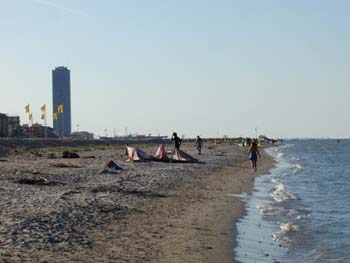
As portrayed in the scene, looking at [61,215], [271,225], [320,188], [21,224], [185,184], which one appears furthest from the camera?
[320,188]

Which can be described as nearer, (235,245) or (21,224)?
(21,224)

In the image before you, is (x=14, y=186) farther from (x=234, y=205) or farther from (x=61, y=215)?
(x=234, y=205)

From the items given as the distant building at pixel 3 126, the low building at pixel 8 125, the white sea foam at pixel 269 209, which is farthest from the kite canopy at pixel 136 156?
the distant building at pixel 3 126

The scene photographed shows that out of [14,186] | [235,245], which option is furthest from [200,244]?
[14,186]

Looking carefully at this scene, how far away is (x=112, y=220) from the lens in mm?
13492

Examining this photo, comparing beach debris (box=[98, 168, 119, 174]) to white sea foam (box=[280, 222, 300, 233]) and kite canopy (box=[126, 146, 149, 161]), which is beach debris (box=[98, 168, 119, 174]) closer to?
kite canopy (box=[126, 146, 149, 161])

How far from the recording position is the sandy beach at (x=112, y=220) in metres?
10.1

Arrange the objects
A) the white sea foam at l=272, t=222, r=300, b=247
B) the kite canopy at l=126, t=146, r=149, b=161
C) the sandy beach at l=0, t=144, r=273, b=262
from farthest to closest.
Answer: the kite canopy at l=126, t=146, r=149, b=161
the white sea foam at l=272, t=222, r=300, b=247
the sandy beach at l=0, t=144, r=273, b=262

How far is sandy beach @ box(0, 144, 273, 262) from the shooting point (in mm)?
10062

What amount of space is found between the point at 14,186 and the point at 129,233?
299 inches

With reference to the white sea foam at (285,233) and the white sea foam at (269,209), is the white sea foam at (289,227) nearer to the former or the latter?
the white sea foam at (285,233)

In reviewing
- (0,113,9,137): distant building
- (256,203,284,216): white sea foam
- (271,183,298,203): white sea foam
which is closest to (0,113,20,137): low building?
(0,113,9,137): distant building

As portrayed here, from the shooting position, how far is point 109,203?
52.4 ft

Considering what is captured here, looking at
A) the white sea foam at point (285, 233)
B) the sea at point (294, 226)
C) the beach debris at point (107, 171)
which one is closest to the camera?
the sea at point (294, 226)
